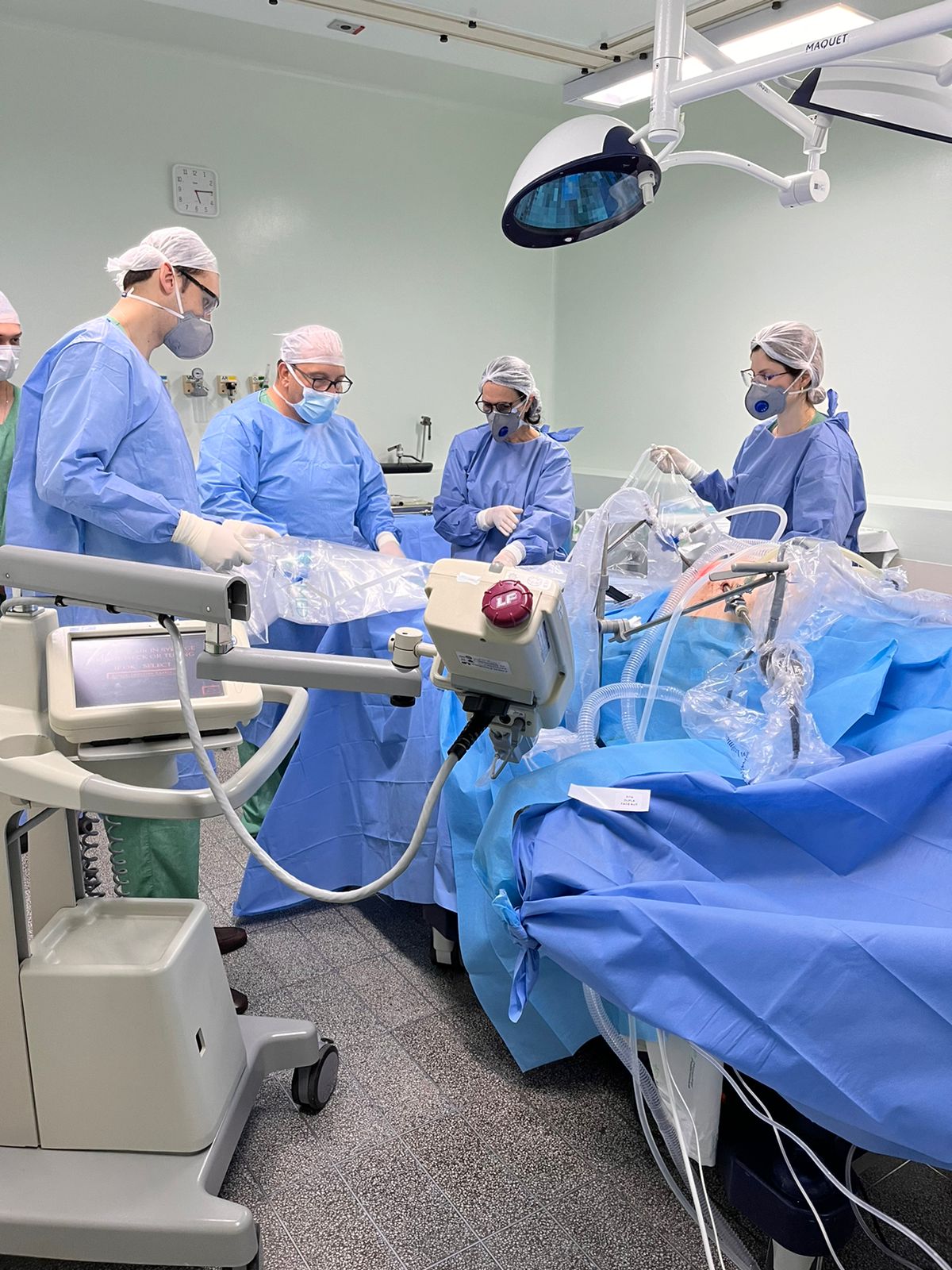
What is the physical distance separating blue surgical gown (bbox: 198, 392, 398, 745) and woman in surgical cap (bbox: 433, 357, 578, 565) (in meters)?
0.45

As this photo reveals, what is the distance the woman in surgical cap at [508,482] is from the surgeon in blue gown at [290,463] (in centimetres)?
42

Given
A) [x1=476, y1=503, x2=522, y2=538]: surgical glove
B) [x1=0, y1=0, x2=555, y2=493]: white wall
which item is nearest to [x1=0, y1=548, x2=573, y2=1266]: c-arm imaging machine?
[x1=476, y1=503, x2=522, y2=538]: surgical glove

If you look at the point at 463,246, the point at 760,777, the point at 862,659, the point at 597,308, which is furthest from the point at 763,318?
the point at 760,777

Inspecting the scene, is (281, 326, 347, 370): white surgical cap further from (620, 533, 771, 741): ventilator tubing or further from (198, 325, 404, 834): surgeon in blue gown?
(620, 533, 771, 741): ventilator tubing

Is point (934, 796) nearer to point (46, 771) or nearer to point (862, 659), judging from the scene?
point (862, 659)

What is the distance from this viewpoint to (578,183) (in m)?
1.52

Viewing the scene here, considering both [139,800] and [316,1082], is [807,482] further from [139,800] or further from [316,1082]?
[139,800]

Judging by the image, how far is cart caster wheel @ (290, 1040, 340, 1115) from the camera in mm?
1551

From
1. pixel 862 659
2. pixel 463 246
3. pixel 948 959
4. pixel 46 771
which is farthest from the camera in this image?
pixel 463 246

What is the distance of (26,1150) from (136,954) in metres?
0.32

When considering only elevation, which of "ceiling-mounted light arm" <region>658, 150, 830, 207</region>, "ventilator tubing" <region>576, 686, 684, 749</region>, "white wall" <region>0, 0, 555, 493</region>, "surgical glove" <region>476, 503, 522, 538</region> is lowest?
"ventilator tubing" <region>576, 686, 684, 749</region>

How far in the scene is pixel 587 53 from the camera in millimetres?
3408

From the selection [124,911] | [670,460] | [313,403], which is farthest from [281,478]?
[124,911]

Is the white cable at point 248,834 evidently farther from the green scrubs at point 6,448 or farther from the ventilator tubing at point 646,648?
the green scrubs at point 6,448
